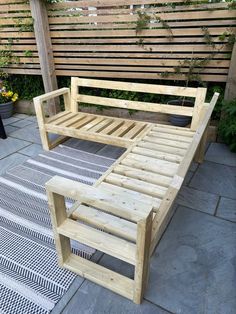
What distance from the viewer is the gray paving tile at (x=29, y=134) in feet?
10.8

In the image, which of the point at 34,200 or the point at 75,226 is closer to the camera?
the point at 75,226

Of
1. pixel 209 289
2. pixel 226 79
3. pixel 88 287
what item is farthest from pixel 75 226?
pixel 226 79

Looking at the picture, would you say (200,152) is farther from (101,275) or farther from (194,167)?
(101,275)

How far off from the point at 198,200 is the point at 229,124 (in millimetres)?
1114

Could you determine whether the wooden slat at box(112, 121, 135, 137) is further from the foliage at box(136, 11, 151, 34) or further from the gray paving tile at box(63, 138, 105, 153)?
the foliage at box(136, 11, 151, 34)

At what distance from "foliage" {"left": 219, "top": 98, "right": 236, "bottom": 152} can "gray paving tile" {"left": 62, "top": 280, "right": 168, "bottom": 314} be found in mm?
1986

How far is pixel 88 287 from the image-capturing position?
4.82 ft

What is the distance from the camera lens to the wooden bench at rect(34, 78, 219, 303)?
116cm

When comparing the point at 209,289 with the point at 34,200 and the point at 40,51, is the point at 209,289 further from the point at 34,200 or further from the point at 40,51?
the point at 40,51

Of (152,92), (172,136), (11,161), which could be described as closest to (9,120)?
(11,161)

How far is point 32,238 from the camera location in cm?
180

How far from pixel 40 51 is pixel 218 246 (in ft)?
10.2

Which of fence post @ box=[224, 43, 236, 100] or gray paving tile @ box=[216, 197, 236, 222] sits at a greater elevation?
fence post @ box=[224, 43, 236, 100]

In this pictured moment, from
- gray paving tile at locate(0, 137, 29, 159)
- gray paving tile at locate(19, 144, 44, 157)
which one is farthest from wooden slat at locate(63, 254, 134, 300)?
gray paving tile at locate(0, 137, 29, 159)
